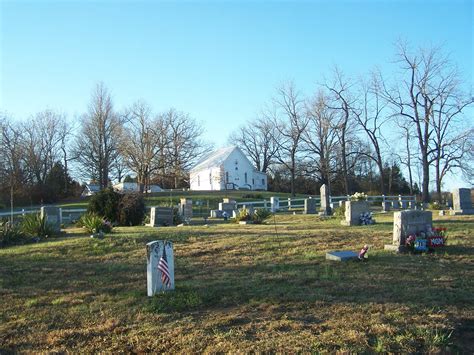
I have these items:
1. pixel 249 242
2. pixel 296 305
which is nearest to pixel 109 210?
pixel 249 242

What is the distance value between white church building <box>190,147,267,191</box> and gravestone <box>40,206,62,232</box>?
47.8 metres

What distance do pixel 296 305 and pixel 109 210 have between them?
1474 centimetres

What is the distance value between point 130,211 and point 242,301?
1385 cm

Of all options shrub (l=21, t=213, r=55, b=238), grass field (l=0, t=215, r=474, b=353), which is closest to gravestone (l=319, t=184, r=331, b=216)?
grass field (l=0, t=215, r=474, b=353)

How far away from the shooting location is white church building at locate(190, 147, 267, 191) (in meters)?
65.8

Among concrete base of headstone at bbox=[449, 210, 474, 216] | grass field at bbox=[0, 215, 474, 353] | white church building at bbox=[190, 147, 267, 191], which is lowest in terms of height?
grass field at bbox=[0, 215, 474, 353]

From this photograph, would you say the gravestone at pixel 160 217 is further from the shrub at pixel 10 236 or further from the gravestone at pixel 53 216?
the shrub at pixel 10 236

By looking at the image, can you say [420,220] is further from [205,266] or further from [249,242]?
[205,266]

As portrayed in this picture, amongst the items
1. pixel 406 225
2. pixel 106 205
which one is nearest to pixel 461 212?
pixel 406 225

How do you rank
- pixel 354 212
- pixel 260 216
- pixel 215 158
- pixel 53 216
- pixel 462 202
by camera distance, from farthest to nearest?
pixel 215 158
pixel 462 202
pixel 260 216
pixel 354 212
pixel 53 216

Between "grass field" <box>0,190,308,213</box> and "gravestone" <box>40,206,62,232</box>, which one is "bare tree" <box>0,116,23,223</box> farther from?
"gravestone" <box>40,206,62,232</box>

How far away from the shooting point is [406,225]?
10430 mm

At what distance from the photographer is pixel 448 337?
5.16 m

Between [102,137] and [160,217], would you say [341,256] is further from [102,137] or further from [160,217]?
[102,137]
